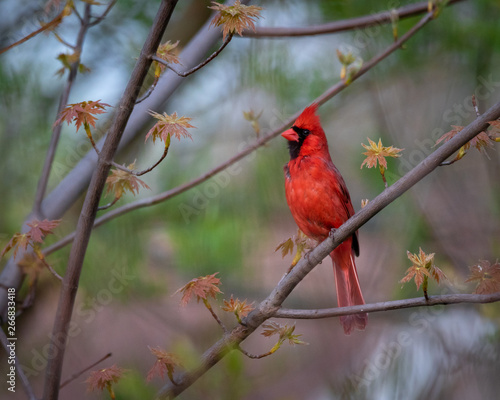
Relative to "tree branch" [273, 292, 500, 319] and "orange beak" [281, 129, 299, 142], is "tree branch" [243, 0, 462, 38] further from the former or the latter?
"tree branch" [273, 292, 500, 319]

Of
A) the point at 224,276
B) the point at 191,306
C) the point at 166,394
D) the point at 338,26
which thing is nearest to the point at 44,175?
the point at 166,394

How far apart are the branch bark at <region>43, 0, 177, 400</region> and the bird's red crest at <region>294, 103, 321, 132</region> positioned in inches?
23.3

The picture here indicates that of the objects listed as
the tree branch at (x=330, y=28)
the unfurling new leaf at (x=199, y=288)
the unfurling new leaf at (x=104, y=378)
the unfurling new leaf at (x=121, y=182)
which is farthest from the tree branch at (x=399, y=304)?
the tree branch at (x=330, y=28)

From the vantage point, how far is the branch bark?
958 millimetres

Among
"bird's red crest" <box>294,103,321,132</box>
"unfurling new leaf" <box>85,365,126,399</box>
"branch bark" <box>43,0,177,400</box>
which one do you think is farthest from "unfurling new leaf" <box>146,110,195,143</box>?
"bird's red crest" <box>294,103,321,132</box>

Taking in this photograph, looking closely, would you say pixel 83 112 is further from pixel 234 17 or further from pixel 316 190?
pixel 316 190

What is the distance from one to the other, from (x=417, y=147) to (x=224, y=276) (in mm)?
759

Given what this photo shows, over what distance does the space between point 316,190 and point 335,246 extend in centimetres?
55

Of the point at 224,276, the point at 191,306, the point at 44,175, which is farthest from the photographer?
the point at 191,306

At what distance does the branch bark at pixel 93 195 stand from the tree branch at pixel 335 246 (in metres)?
0.21

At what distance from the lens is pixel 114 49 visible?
→ 2.08 m

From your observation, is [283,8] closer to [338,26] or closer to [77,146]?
[338,26]

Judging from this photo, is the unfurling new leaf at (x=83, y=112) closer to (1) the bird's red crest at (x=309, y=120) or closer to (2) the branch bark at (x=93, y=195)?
(2) the branch bark at (x=93, y=195)

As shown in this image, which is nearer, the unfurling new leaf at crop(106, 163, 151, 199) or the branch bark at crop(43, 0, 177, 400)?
the branch bark at crop(43, 0, 177, 400)
